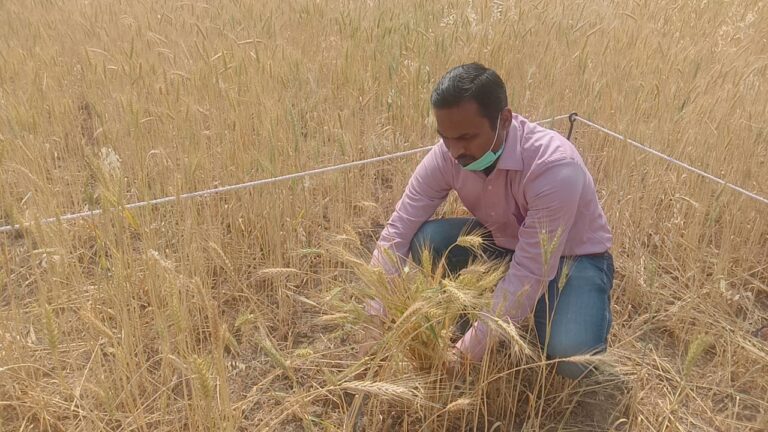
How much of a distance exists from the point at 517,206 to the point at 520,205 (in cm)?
4

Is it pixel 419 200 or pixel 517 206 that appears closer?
pixel 517 206

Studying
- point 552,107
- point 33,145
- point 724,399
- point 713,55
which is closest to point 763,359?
point 724,399

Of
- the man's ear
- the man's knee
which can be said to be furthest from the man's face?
the man's knee

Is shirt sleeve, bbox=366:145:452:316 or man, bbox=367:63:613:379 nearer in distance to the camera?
man, bbox=367:63:613:379

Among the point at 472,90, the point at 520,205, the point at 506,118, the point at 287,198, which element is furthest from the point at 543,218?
the point at 287,198

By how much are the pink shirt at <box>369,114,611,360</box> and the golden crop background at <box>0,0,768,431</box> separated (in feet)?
0.73

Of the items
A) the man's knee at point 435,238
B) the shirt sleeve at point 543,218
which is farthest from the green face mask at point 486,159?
the man's knee at point 435,238

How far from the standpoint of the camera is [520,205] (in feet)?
5.01

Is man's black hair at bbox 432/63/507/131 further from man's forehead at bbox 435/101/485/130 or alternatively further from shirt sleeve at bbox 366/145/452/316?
shirt sleeve at bbox 366/145/452/316

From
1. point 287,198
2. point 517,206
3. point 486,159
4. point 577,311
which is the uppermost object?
point 486,159

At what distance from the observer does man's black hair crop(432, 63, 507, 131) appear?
130cm

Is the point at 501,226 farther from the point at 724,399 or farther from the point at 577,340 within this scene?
the point at 724,399

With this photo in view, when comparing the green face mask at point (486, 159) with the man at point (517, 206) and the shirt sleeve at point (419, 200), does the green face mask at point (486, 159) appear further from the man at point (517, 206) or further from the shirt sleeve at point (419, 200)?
the shirt sleeve at point (419, 200)

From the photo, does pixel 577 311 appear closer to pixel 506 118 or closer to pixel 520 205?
pixel 520 205
